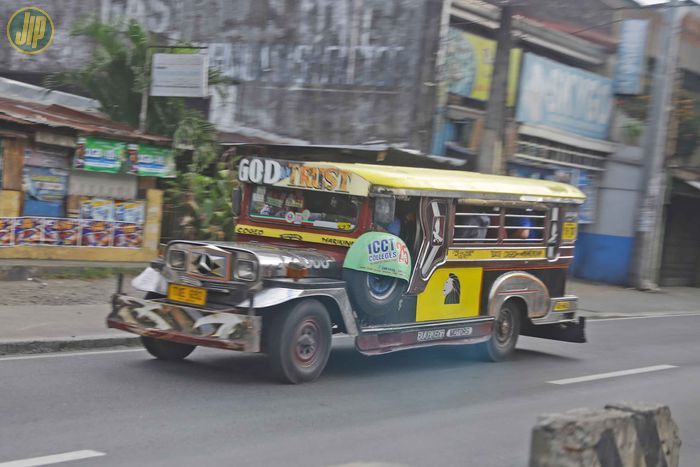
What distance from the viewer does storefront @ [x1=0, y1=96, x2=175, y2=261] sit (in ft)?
50.7

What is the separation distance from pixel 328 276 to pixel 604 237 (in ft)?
57.7

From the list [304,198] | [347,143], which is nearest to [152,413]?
[304,198]

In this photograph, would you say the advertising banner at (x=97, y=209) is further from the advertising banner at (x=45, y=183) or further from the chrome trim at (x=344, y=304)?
the chrome trim at (x=344, y=304)

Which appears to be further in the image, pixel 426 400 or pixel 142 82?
pixel 142 82

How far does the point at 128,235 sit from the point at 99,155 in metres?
1.53

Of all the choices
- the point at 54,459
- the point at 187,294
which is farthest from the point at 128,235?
the point at 54,459

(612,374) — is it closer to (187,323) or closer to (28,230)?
A: (187,323)

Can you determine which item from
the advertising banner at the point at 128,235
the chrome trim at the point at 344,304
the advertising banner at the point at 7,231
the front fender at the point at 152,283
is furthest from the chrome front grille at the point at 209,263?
the advertising banner at the point at 128,235

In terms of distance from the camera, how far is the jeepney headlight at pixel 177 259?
28.7ft

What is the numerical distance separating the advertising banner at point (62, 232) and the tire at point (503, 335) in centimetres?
816

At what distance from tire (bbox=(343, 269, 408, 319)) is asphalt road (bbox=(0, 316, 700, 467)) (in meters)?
0.73

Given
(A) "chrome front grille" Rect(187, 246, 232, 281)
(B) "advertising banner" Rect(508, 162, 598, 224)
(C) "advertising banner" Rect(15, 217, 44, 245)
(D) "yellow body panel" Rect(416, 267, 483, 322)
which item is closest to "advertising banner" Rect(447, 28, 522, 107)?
(B) "advertising banner" Rect(508, 162, 598, 224)

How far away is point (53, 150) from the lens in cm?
1614

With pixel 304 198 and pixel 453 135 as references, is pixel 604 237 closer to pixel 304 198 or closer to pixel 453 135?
pixel 453 135
